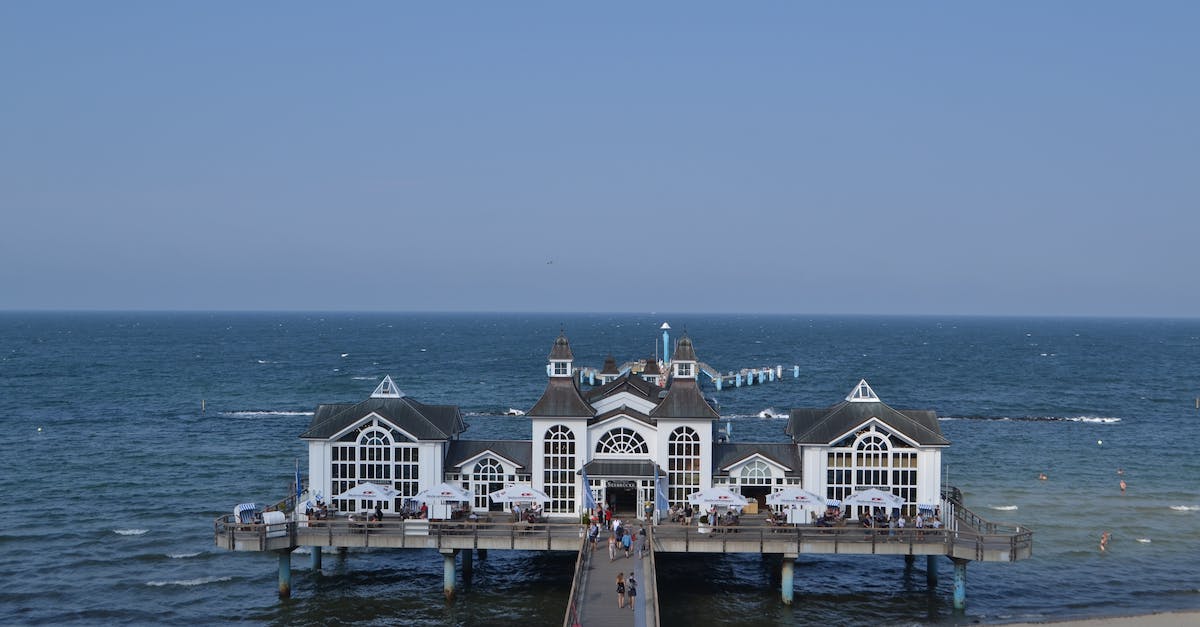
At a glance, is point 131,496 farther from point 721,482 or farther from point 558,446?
point 721,482

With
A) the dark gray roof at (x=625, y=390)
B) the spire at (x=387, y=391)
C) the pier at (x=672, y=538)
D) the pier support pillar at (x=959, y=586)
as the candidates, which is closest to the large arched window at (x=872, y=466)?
the pier at (x=672, y=538)

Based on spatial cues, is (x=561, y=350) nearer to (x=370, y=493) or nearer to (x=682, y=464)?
(x=682, y=464)

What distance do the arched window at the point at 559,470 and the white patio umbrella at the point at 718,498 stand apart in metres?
4.98

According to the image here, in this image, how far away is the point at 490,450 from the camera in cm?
4394

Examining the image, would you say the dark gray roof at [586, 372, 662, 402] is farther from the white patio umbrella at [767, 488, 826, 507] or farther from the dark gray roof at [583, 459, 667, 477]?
the white patio umbrella at [767, 488, 826, 507]

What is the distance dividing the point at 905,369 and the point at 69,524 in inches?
4747

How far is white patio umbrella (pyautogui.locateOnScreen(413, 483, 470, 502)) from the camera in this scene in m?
41.4

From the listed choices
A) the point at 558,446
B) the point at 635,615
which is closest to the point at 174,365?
the point at 558,446

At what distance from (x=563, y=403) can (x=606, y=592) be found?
34.5 feet

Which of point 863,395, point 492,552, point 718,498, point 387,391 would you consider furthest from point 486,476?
point 863,395

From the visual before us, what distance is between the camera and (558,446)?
4353 cm

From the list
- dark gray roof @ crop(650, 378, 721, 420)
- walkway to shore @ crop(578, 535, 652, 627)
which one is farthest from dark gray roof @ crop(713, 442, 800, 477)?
walkway to shore @ crop(578, 535, 652, 627)

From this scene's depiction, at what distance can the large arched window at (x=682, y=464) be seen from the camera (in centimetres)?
4328

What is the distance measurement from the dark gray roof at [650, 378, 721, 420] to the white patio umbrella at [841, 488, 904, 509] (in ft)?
19.7
